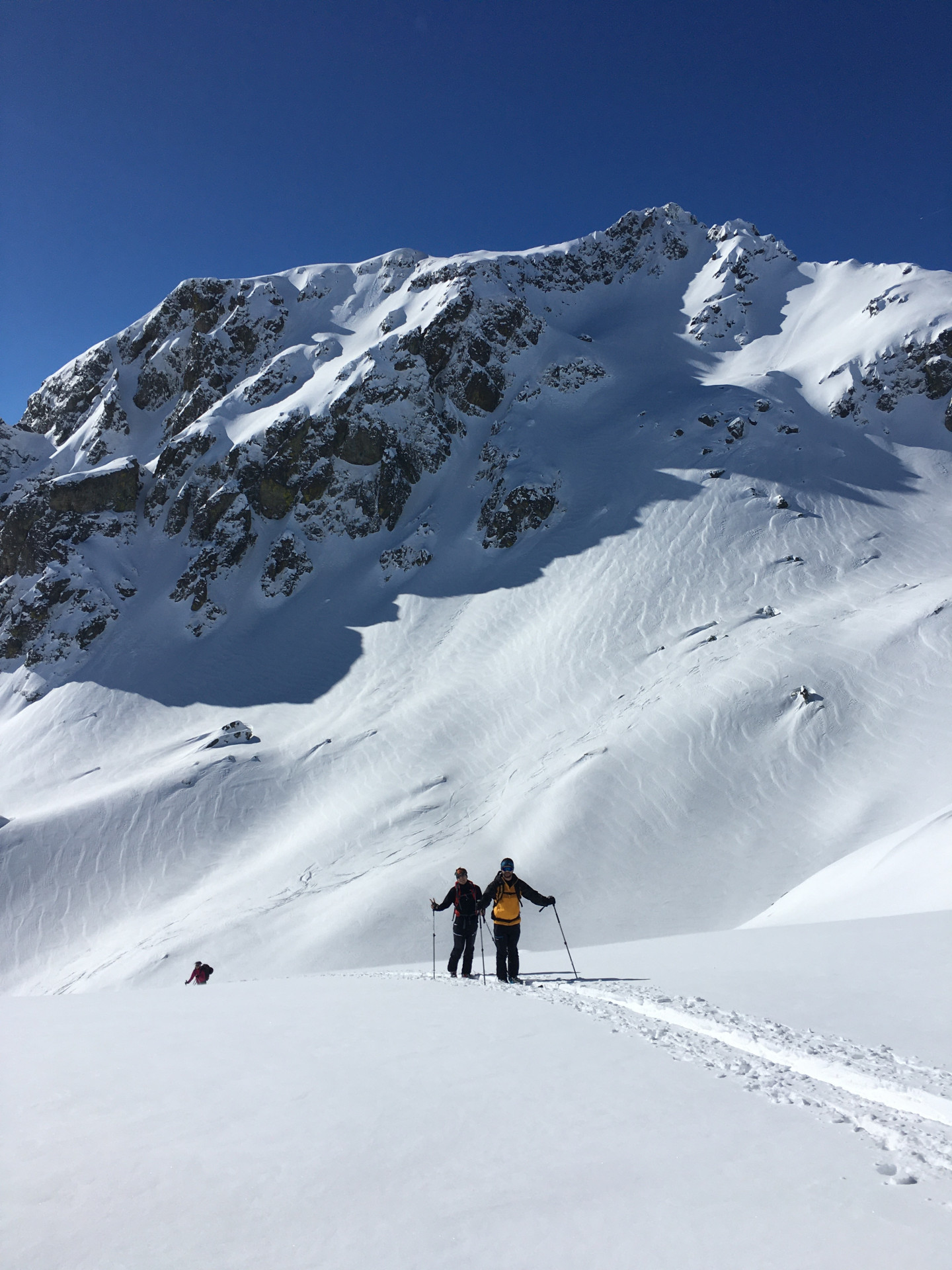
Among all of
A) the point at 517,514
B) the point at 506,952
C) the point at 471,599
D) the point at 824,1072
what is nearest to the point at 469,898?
the point at 506,952

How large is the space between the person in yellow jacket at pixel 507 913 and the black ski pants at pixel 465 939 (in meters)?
0.50

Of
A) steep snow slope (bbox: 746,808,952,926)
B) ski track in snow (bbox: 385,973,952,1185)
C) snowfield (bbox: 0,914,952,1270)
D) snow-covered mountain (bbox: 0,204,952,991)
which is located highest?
snow-covered mountain (bbox: 0,204,952,991)

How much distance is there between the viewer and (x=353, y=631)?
42.7 meters

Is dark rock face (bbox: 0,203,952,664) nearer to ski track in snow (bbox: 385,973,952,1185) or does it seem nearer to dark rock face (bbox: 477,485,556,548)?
dark rock face (bbox: 477,485,556,548)

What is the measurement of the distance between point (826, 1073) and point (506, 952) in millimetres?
4808

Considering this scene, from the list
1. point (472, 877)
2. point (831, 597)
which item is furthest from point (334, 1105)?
point (831, 597)

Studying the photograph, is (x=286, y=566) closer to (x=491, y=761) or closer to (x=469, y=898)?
(x=491, y=761)

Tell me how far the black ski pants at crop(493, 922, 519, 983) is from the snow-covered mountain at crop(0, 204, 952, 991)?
7.84 meters

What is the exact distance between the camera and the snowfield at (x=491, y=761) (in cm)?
270

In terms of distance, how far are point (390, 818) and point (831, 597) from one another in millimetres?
20971

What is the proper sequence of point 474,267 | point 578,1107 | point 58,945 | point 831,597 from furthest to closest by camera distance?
point 474,267 → point 831,597 → point 58,945 → point 578,1107

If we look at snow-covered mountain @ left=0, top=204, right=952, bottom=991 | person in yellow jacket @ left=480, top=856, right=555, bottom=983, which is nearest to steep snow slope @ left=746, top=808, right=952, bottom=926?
snow-covered mountain @ left=0, top=204, right=952, bottom=991

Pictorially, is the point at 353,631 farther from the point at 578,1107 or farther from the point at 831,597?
the point at 578,1107

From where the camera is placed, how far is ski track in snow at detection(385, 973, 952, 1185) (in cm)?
289
